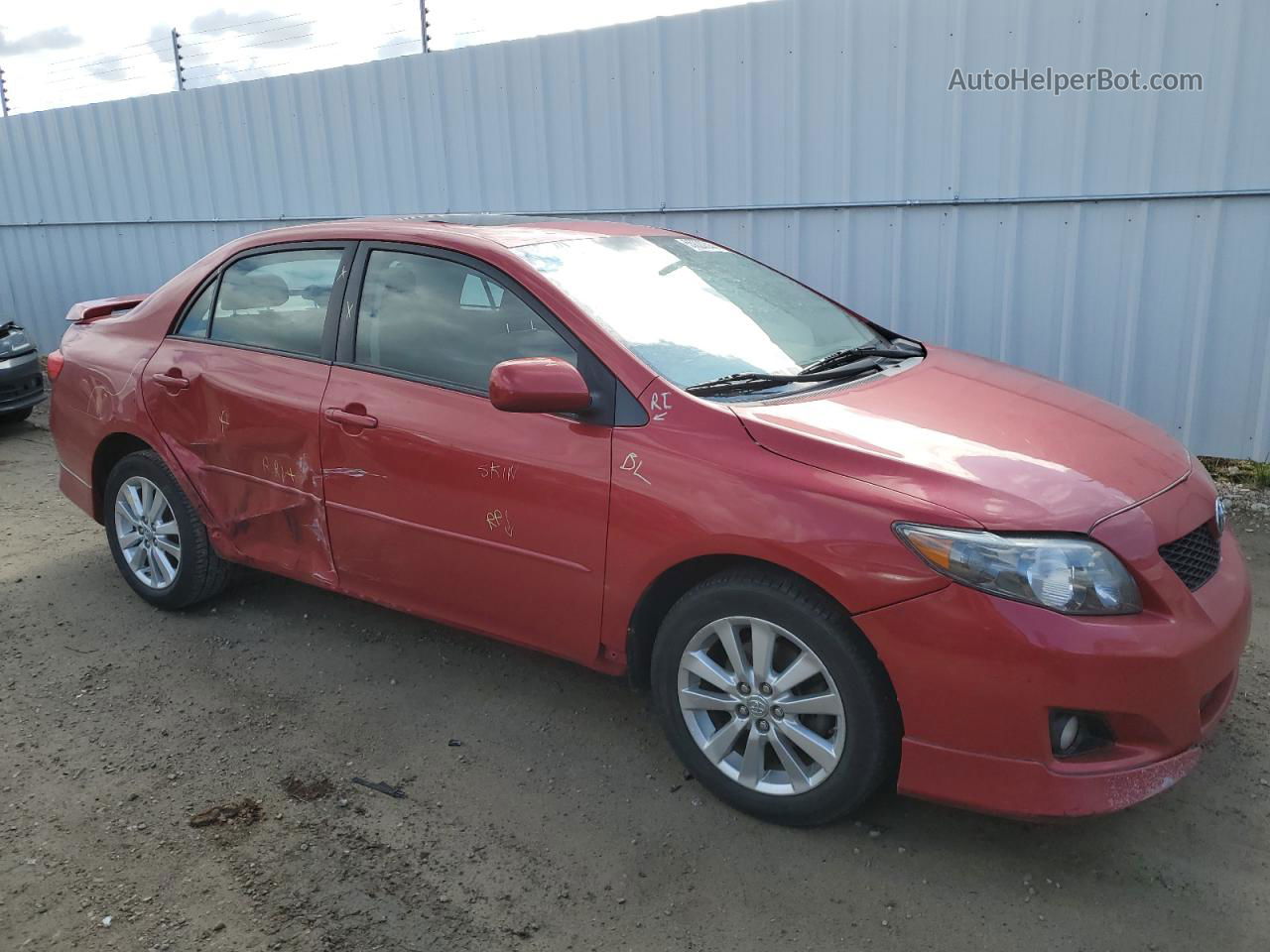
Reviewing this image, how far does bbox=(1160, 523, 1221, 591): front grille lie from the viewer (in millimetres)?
2631

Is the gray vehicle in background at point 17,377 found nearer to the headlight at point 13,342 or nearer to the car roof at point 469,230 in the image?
the headlight at point 13,342

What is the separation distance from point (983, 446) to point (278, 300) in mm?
2742

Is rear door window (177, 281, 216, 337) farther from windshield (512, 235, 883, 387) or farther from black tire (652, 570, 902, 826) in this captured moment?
black tire (652, 570, 902, 826)

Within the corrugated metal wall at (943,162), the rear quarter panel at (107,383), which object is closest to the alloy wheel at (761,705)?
the rear quarter panel at (107,383)

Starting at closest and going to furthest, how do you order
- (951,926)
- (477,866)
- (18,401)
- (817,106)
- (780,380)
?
(951,926) < (477,866) < (780,380) < (817,106) < (18,401)

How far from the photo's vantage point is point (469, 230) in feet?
11.9

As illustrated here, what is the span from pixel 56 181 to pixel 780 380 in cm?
1145

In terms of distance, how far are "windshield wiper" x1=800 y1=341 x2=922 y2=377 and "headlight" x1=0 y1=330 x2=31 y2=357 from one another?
290 inches

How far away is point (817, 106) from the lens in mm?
6371

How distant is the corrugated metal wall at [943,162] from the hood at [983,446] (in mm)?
2731

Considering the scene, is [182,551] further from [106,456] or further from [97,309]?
[97,309]

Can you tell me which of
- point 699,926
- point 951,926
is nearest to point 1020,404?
point 951,926

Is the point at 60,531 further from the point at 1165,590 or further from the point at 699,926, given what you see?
the point at 1165,590

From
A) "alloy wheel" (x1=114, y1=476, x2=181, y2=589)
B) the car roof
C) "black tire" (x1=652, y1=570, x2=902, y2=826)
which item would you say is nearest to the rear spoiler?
"alloy wheel" (x1=114, y1=476, x2=181, y2=589)
